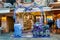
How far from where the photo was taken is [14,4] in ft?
87.7

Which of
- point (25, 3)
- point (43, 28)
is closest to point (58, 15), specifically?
point (25, 3)

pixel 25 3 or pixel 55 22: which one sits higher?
pixel 25 3

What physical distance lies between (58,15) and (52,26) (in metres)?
1.83

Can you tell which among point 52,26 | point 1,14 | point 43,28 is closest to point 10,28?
point 1,14

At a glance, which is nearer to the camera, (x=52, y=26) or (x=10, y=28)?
(x=52, y=26)

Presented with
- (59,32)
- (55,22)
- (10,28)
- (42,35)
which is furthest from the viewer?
(10,28)

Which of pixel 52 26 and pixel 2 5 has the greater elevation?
pixel 2 5

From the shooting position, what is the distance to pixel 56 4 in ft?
77.5

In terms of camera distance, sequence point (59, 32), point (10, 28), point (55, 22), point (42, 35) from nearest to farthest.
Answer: point (42, 35) < point (59, 32) < point (55, 22) < point (10, 28)

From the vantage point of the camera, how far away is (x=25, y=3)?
26938mm

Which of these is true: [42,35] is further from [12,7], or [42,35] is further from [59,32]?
[12,7]

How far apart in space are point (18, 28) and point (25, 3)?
8721mm

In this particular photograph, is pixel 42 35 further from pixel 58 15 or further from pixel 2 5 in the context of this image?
pixel 2 5

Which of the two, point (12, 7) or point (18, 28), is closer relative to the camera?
point (18, 28)
